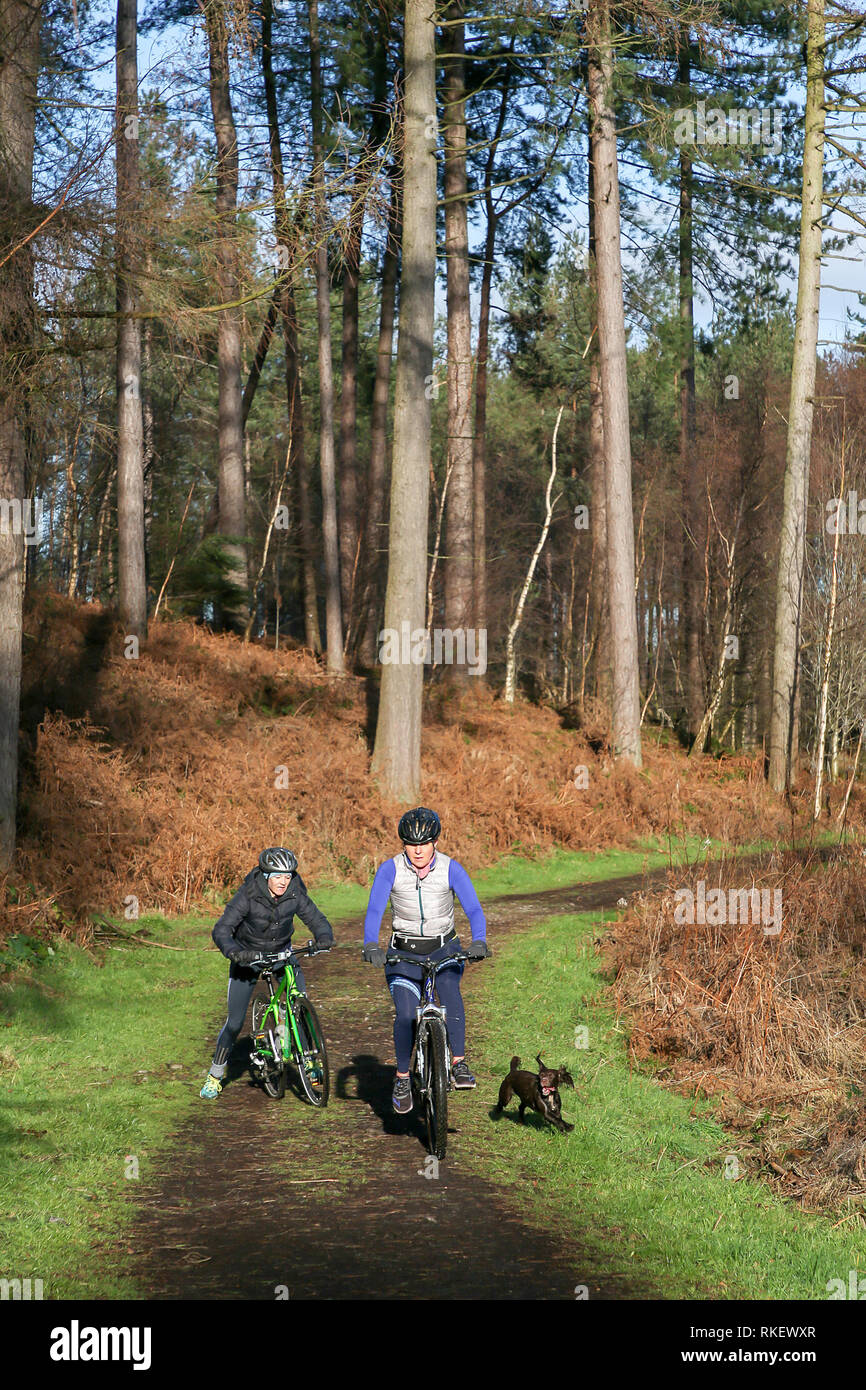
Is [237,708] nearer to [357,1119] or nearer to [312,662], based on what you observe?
[312,662]

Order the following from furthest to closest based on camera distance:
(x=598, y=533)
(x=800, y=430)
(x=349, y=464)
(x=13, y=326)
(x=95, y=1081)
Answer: (x=349, y=464)
(x=598, y=533)
(x=800, y=430)
(x=13, y=326)
(x=95, y=1081)

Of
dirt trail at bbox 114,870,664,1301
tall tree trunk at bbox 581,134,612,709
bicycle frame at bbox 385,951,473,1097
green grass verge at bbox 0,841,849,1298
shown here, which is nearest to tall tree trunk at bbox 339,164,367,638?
tall tree trunk at bbox 581,134,612,709

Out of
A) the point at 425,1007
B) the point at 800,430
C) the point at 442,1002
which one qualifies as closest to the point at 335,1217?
the point at 425,1007

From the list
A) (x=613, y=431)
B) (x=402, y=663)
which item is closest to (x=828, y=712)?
(x=613, y=431)

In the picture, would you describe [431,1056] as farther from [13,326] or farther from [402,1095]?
[13,326]

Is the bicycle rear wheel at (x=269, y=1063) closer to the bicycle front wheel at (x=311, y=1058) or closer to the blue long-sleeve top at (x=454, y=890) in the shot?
the bicycle front wheel at (x=311, y=1058)

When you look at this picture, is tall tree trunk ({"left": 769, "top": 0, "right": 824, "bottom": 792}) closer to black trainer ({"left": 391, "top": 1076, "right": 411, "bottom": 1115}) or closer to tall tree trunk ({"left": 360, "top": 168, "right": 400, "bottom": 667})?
tall tree trunk ({"left": 360, "top": 168, "right": 400, "bottom": 667})

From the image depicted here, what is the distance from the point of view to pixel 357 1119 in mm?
7727

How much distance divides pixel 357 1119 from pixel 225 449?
19.4m

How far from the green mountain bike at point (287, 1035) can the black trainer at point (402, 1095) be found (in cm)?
64

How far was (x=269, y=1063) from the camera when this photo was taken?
8.09 meters

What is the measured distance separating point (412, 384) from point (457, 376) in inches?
267

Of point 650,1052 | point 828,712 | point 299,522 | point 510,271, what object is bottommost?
point 650,1052

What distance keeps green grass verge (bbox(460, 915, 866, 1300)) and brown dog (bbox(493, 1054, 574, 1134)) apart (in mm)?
165
